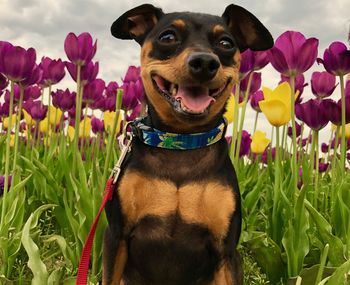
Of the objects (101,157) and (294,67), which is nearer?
(294,67)

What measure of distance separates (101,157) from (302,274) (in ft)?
10.9

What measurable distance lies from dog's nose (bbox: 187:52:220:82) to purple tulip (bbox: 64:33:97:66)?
1601 millimetres

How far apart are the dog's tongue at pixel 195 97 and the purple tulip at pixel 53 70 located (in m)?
2.29

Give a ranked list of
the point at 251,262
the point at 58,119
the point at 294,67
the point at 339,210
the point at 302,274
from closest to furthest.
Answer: the point at 302,274, the point at 294,67, the point at 339,210, the point at 251,262, the point at 58,119

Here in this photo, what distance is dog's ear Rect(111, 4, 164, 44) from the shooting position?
2.74 metres

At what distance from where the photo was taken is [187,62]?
2260mm

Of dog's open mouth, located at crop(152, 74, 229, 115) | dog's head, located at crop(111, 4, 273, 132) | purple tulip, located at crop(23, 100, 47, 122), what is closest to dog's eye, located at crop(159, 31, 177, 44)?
Result: dog's head, located at crop(111, 4, 273, 132)

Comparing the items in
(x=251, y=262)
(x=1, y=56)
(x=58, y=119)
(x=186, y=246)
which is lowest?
(x=251, y=262)

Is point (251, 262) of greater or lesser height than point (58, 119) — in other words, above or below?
below

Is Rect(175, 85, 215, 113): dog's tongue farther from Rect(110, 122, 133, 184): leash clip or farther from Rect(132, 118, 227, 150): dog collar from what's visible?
Rect(110, 122, 133, 184): leash clip

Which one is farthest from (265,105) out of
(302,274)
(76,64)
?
(76,64)

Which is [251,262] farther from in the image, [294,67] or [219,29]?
[219,29]

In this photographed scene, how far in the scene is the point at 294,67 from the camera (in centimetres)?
329

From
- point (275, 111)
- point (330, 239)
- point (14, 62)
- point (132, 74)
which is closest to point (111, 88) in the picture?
point (132, 74)
